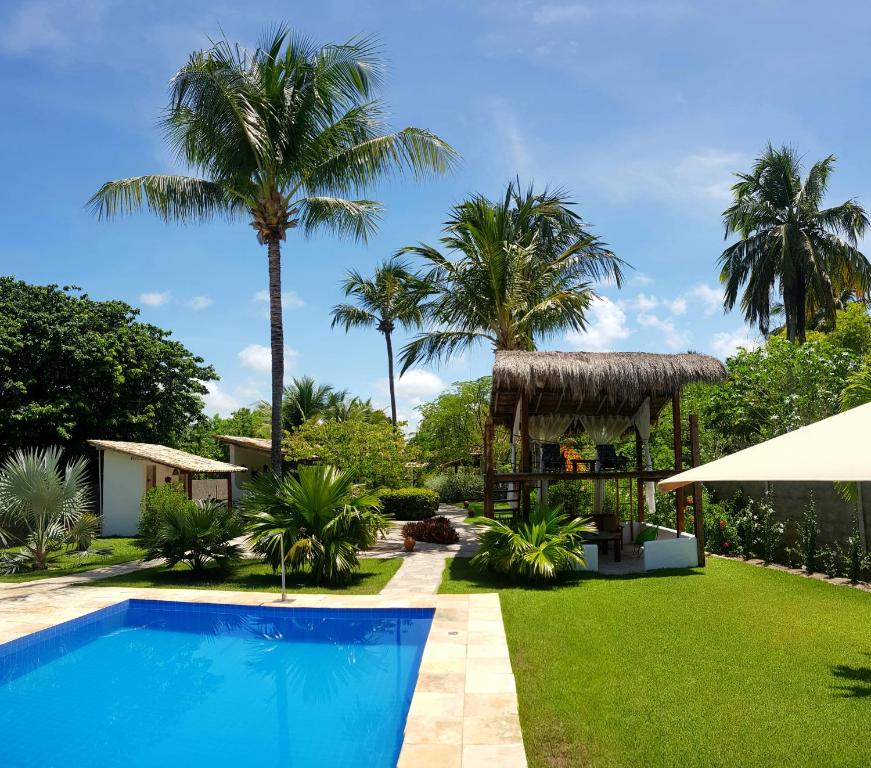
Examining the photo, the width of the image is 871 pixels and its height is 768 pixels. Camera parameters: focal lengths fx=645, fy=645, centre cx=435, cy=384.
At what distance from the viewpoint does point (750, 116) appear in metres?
9.45

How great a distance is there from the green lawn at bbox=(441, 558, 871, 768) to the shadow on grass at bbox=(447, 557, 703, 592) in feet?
1.25

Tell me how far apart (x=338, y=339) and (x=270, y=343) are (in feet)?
59.7

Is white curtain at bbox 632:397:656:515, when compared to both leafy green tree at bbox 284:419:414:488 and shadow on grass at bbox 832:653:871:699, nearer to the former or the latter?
shadow on grass at bbox 832:653:871:699

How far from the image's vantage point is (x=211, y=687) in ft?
19.4

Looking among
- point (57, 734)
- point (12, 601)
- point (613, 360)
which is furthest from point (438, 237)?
point (57, 734)

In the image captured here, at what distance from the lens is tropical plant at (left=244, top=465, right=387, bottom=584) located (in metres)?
9.09

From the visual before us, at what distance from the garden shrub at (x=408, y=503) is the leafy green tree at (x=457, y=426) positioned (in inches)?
277

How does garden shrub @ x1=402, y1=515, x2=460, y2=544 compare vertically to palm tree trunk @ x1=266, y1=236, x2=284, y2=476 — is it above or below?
below

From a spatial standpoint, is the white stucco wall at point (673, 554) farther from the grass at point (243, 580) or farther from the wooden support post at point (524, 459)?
the grass at point (243, 580)

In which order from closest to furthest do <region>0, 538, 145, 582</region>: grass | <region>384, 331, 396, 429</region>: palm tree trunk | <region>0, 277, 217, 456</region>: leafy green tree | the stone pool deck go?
the stone pool deck → <region>0, 538, 145, 582</region>: grass → <region>0, 277, 217, 456</region>: leafy green tree → <region>384, 331, 396, 429</region>: palm tree trunk

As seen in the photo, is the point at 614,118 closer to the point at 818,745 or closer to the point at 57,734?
the point at 818,745

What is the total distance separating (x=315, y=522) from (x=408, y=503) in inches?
414

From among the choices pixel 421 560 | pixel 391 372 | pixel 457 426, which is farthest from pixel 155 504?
pixel 391 372

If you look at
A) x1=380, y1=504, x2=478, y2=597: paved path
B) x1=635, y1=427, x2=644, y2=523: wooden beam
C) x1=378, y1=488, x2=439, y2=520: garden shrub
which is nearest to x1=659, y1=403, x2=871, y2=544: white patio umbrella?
x1=380, y1=504, x2=478, y2=597: paved path
